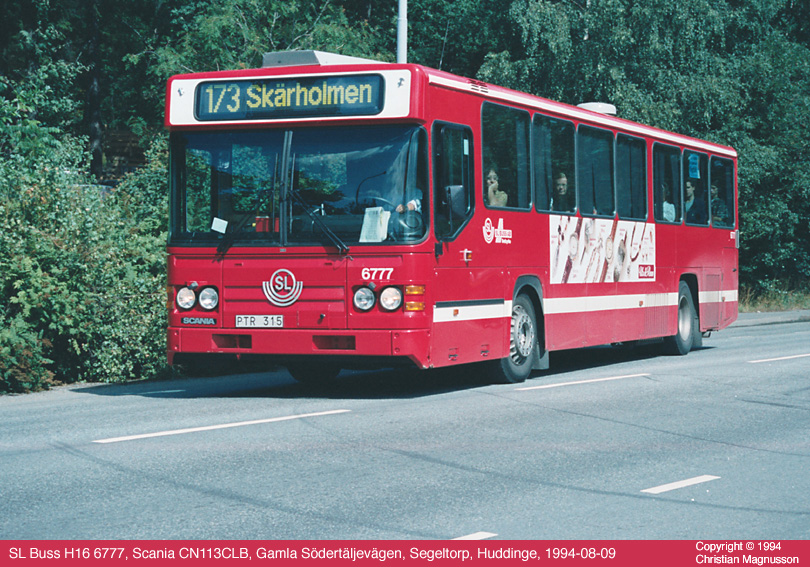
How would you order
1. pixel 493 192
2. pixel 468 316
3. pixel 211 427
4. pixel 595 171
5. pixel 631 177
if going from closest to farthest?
pixel 211 427 < pixel 468 316 < pixel 493 192 < pixel 595 171 < pixel 631 177

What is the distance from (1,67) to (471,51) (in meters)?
17.2

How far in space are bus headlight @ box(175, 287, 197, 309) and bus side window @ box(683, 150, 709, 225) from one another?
9681 mm

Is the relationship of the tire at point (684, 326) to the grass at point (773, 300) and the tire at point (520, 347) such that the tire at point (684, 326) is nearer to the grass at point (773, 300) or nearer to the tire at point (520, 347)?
the tire at point (520, 347)

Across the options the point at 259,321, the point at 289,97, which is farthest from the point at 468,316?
the point at 289,97

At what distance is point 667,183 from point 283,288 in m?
8.62

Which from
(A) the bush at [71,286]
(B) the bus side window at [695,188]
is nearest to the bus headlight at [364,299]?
(A) the bush at [71,286]

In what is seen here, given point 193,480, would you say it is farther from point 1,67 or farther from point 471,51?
point 471,51

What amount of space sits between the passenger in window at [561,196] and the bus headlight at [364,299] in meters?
3.89

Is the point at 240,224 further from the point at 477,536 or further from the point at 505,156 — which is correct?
the point at 477,536

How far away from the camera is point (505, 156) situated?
44.2 ft

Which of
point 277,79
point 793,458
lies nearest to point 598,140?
point 277,79

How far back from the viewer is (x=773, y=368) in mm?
15797

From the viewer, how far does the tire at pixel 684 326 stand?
18.8m

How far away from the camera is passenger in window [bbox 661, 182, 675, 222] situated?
59.8 feet
